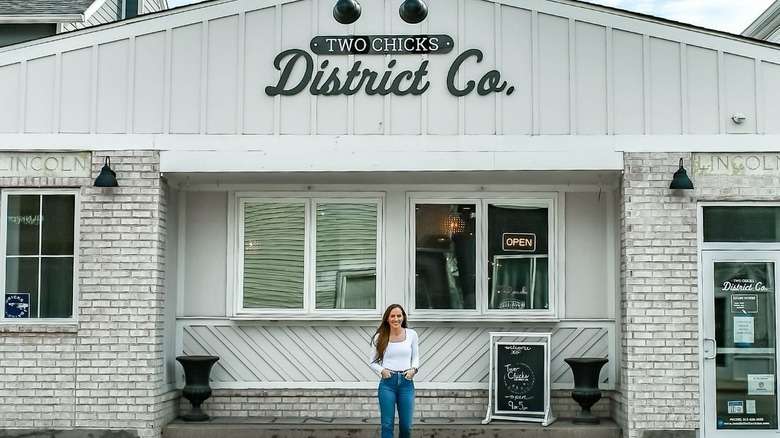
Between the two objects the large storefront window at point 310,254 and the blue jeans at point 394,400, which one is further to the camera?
A: the large storefront window at point 310,254

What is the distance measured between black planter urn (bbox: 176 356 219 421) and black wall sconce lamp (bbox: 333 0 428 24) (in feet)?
13.3

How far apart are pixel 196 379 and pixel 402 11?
4.65m


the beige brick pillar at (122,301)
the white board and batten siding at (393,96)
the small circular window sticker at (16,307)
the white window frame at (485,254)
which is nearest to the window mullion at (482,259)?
the white window frame at (485,254)

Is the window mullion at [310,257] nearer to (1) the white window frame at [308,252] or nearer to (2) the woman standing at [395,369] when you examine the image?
(1) the white window frame at [308,252]

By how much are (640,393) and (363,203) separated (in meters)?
3.77

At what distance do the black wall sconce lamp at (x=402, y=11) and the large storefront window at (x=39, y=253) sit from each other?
11.8 feet

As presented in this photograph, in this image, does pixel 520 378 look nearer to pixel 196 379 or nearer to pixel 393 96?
pixel 393 96

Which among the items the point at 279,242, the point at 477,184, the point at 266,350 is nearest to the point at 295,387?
the point at 266,350

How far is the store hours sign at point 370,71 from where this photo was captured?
1109 centimetres

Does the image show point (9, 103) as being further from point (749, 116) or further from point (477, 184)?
point (749, 116)

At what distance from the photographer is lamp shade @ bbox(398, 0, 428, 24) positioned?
10.3 metres

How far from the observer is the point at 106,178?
10891 millimetres

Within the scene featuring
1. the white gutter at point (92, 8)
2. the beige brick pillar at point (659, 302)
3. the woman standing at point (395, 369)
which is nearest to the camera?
the woman standing at point (395, 369)

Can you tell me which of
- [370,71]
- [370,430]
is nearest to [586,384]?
[370,430]
